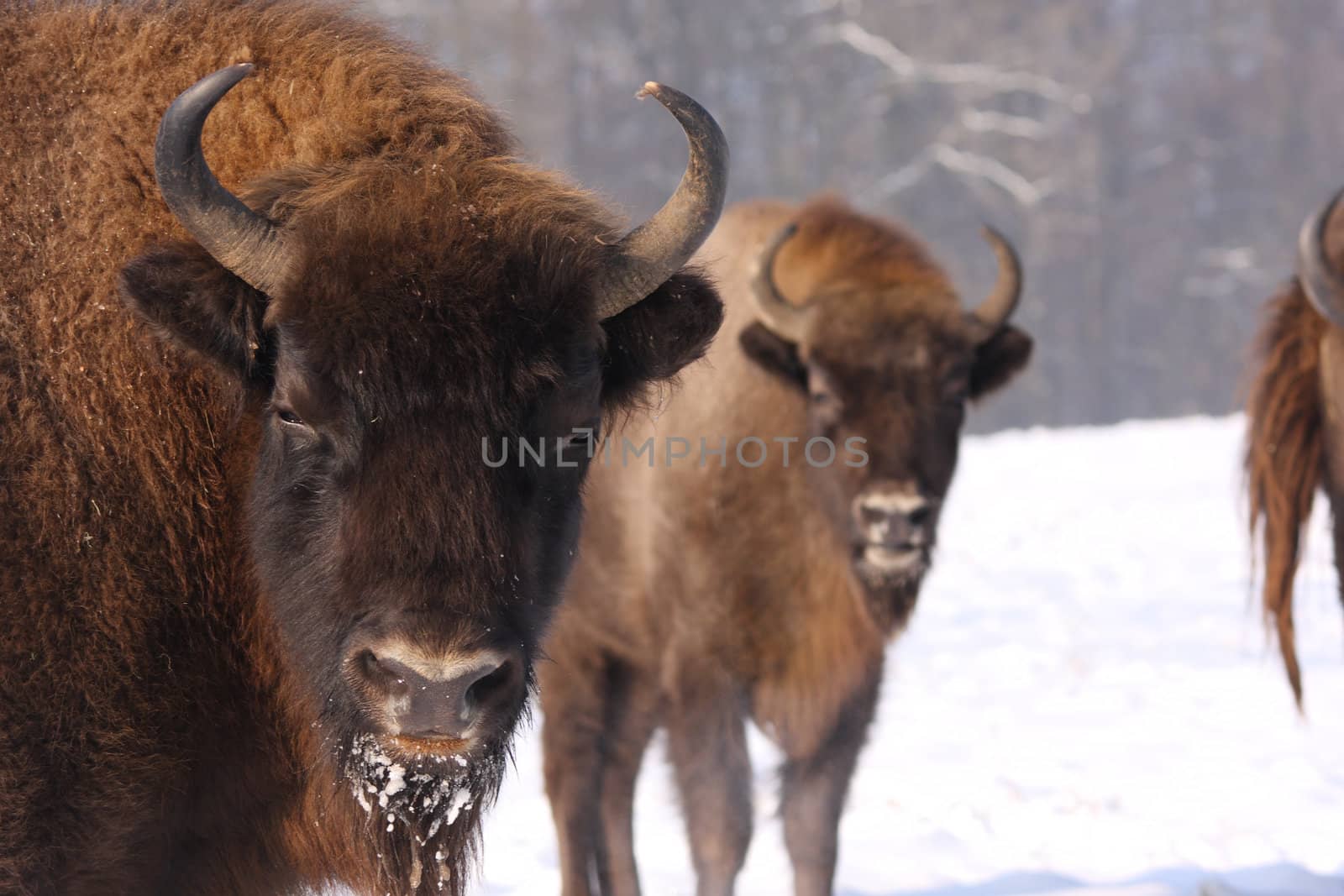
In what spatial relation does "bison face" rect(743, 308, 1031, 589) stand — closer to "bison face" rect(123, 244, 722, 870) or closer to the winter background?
"bison face" rect(123, 244, 722, 870)

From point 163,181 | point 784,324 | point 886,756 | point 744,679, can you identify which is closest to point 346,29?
point 163,181

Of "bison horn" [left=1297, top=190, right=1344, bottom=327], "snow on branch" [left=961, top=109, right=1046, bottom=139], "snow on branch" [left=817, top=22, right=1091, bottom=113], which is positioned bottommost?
"bison horn" [left=1297, top=190, right=1344, bottom=327]

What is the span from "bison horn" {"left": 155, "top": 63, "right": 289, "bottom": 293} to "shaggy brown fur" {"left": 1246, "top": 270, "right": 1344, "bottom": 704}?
3.66 meters

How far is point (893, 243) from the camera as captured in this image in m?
6.04

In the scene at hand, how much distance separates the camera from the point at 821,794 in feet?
17.4

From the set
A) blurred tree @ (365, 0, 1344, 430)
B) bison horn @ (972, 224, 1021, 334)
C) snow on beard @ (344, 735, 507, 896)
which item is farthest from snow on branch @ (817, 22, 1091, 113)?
snow on beard @ (344, 735, 507, 896)

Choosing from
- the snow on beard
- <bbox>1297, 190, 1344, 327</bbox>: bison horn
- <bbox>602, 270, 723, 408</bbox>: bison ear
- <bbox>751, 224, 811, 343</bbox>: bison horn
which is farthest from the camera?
<bbox>751, 224, 811, 343</bbox>: bison horn

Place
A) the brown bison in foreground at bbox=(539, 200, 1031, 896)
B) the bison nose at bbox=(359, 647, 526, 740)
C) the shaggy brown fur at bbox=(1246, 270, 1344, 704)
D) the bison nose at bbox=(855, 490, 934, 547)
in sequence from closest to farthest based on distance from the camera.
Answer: the bison nose at bbox=(359, 647, 526, 740), the shaggy brown fur at bbox=(1246, 270, 1344, 704), the bison nose at bbox=(855, 490, 934, 547), the brown bison in foreground at bbox=(539, 200, 1031, 896)

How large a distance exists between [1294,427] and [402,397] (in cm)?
356

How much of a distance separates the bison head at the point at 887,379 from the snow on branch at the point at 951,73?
2421 cm

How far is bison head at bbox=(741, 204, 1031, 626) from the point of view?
516 cm

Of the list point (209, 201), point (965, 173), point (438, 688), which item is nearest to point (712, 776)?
point (438, 688)

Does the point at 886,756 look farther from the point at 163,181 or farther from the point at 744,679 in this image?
the point at 163,181

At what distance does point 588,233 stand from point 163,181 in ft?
2.77
